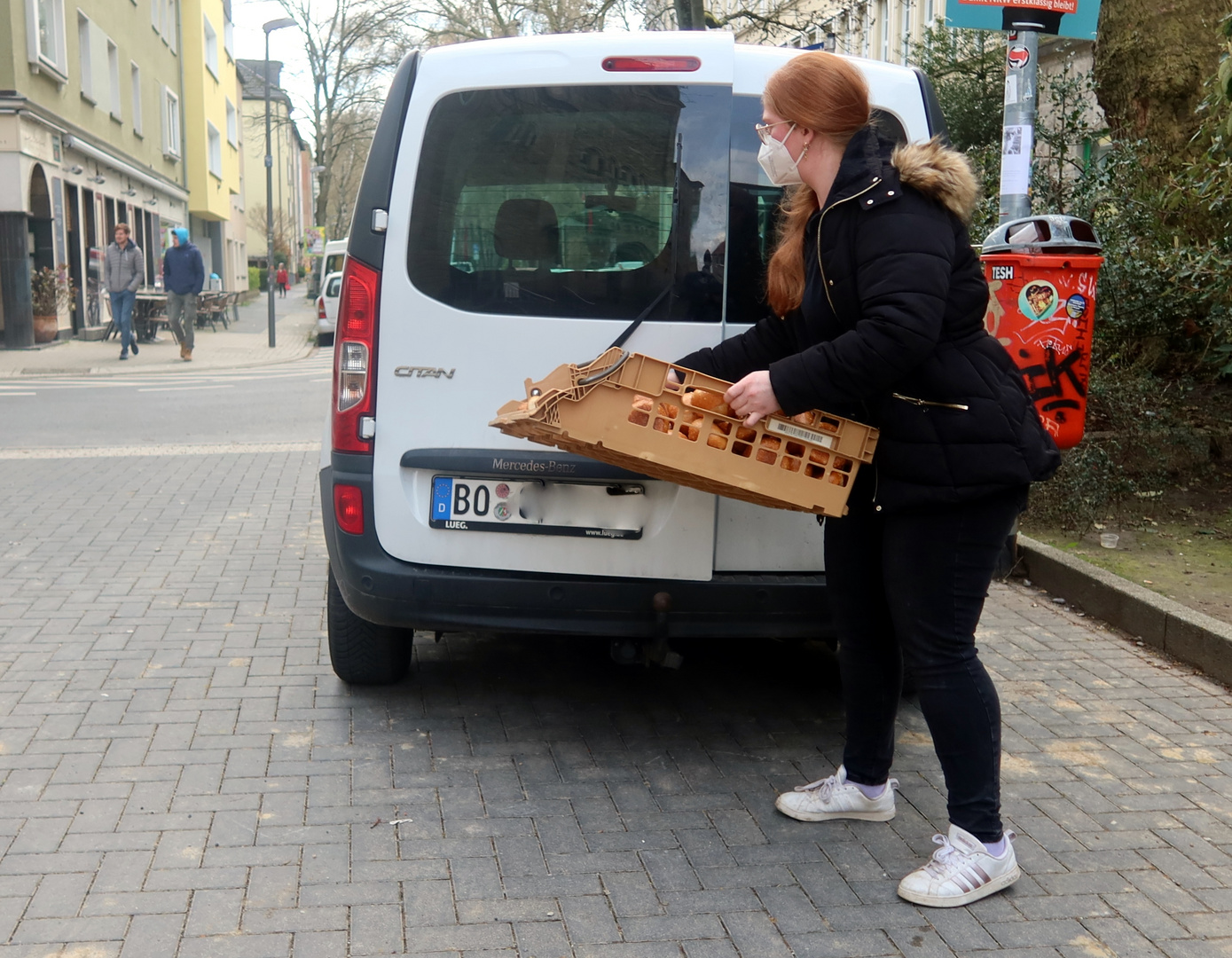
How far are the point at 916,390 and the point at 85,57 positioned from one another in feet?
88.3

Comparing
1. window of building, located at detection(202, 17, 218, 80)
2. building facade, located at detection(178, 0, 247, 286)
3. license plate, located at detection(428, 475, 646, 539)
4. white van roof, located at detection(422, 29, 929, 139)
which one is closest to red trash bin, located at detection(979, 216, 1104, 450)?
white van roof, located at detection(422, 29, 929, 139)

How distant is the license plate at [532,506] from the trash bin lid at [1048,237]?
289 cm

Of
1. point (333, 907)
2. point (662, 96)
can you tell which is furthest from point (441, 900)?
point (662, 96)

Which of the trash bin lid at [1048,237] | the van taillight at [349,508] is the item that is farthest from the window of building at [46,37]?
the van taillight at [349,508]

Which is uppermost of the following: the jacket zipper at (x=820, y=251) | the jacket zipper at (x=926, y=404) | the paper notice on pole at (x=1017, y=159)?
the paper notice on pole at (x=1017, y=159)

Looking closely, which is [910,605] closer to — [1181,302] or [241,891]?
[241,891]

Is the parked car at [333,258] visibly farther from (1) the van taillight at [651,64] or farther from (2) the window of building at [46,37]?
(1) the van taillight at [651,64]

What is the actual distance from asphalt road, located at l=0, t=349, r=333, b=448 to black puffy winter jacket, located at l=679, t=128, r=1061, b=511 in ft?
27.4

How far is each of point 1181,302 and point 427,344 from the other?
Result: 220 inches

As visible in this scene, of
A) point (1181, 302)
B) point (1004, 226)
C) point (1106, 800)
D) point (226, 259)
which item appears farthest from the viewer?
point (226, 259)

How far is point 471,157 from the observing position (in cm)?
389

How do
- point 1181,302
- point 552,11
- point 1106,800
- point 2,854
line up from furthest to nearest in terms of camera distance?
point 552,11
point 1181,302
point 1106,800
point 2,854

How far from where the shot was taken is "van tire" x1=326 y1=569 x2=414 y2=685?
4.54 metres

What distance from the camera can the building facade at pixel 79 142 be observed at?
2112 cm
